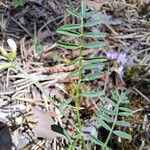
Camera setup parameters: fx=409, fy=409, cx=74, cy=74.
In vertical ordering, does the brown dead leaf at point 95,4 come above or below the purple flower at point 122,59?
above

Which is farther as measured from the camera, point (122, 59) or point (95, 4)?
point (95, 4)

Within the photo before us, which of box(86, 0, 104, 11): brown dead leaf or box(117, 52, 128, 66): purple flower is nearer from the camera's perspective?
box(117, 52, 128, 66): purple flower

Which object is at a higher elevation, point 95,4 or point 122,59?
point 95,4

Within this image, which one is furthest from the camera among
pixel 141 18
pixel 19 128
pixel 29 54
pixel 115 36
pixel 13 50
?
pixel 141 18

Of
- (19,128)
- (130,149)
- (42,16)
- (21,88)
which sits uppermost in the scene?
(42,16)

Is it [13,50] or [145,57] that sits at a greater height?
[13,50]

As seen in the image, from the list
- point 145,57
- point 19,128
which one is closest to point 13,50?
point 19,128

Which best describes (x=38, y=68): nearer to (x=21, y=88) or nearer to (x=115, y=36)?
(x=21, y=88)

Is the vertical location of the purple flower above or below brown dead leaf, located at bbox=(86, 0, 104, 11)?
below

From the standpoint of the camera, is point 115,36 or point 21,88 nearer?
point 21,88

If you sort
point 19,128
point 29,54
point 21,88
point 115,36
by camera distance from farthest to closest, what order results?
point 115,36, point 29,54, point 21,88, point 19,128

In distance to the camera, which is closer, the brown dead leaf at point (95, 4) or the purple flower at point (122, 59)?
the purple flower at point (122, 59)
